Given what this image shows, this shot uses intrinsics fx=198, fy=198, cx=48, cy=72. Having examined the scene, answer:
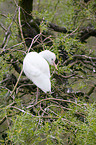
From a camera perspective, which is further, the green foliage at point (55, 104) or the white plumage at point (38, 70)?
the white plumage at point (38, 70)

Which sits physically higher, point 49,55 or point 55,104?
point 49,55

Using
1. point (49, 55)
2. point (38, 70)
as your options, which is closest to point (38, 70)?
point (38, 70)

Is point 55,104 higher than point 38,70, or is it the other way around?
point 38,70

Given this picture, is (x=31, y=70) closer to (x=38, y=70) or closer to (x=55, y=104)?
(x=38, y=70)

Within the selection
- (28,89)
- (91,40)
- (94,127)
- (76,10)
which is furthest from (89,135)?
(91,40)

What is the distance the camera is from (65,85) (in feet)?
3.92

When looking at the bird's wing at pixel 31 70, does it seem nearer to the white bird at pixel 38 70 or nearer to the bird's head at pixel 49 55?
the white bird at pixel 38 70

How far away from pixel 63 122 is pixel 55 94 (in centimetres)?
32

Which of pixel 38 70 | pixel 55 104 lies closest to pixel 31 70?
pixel 38 70

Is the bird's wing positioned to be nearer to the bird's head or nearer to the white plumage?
the white plumage

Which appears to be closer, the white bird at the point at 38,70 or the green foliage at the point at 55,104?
the green foliage at the point at 55,104

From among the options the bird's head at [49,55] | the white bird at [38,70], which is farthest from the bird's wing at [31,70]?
the bird's head at [49,55]

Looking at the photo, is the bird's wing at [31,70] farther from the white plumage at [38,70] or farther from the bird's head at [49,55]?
the bird's head at [49,55]

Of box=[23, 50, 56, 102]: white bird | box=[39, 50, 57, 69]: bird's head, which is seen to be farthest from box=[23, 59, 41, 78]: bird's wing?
box=[39, 50, 57, 69]: bird's head
